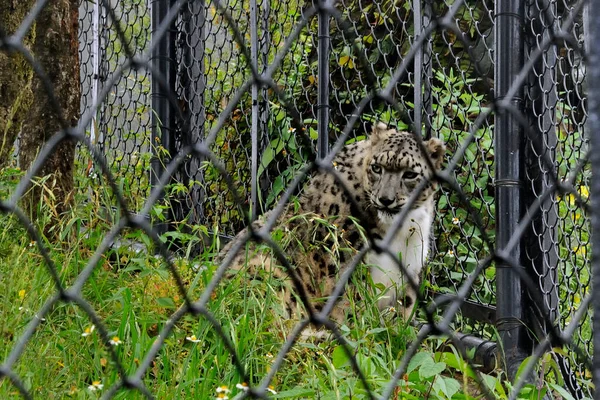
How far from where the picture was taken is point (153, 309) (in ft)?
10.7

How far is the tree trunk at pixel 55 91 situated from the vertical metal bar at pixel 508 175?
184 centimetres

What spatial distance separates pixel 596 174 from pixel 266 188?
15.0ft

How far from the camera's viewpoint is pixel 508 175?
3.63 meters

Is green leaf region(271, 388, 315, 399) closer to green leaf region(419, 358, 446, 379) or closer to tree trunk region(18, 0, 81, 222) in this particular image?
green leaf region(419, 358, 446, 379)

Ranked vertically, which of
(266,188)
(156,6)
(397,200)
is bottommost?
(397,200)

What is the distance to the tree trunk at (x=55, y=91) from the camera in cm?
406

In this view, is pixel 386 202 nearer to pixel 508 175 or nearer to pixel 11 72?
pixel 508 175

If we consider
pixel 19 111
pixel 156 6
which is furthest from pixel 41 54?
pixel 156 6

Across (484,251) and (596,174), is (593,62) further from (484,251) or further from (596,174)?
(484,251)

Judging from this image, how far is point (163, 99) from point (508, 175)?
248 cm

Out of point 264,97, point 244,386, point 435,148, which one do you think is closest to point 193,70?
point 264,97

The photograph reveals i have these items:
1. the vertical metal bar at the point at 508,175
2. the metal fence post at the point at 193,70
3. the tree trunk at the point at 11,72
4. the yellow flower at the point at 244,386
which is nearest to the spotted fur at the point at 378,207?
the vertical metal bar at the point at 508,175

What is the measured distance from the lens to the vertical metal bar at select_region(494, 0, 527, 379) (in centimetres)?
361

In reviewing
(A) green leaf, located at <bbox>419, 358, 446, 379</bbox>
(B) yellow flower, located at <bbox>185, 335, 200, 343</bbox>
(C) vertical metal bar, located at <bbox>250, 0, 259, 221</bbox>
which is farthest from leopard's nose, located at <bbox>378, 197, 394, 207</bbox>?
(B) yellow flower, located at <bbox>185, 335, 200, 343</bbox>
